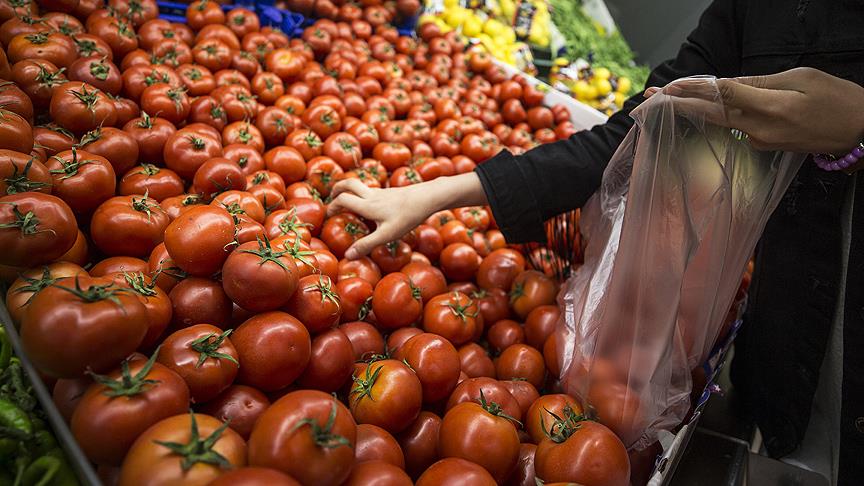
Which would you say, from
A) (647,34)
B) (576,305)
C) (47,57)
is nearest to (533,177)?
(576,305)

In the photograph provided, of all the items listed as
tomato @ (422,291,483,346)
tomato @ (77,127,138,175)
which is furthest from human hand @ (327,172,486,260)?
tomato @ (77,127,138,175)

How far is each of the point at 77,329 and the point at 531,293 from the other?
1595 mm

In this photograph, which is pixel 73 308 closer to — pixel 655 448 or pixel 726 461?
pixel 655 448

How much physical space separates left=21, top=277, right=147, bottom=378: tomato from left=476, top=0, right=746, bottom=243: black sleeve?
1.28m

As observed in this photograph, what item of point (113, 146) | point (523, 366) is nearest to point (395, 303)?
point (523, 366)

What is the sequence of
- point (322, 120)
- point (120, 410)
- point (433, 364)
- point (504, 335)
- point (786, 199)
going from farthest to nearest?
point (322, 120) → point (504, 335) → point (786, 199) → point (433, 364) → point (120, 410)

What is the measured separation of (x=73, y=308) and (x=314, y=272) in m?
0.66

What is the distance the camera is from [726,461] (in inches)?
70.4

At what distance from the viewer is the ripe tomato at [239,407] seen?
1161mm

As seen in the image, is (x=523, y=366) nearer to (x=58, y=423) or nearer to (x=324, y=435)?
(x=324, y=435)

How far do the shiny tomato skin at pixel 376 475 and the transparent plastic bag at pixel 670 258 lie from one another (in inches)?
27.6

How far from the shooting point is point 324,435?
96 cm

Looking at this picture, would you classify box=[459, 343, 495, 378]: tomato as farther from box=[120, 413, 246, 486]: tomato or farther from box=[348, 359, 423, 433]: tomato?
box=[120, 413, 246, 486]: tomato

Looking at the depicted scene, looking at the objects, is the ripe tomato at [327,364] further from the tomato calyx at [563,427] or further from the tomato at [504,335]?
the tomato at [504,335]
